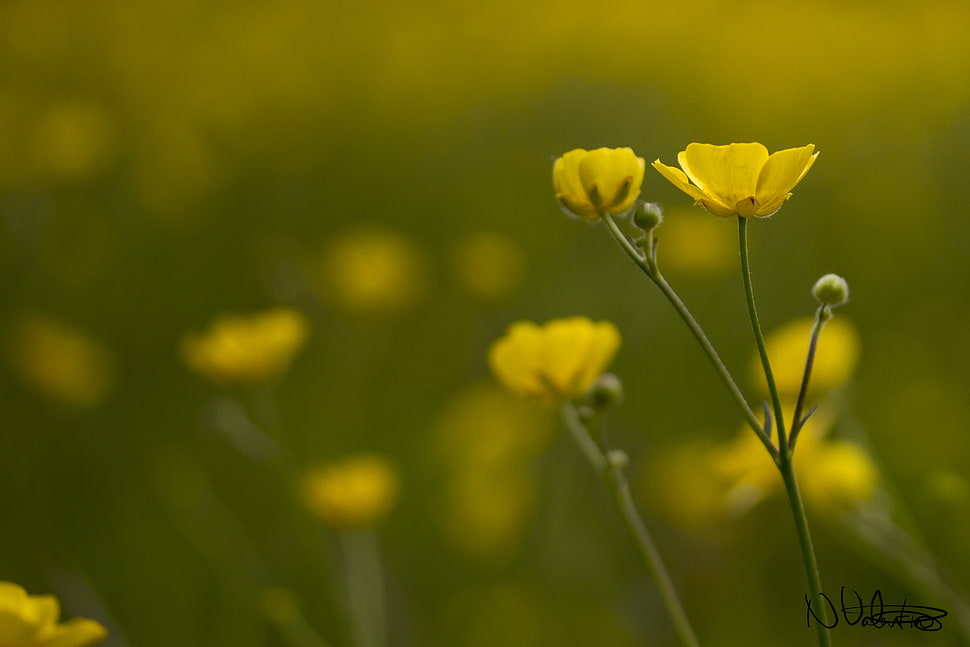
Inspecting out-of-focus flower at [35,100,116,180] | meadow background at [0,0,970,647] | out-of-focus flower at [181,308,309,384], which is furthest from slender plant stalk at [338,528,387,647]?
out-of-focus flower at [35,100,116,180]

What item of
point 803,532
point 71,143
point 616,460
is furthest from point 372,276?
point 803,532

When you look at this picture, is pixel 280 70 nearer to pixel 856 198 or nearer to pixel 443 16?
pixel 443 16

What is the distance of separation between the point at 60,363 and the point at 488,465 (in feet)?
3.53

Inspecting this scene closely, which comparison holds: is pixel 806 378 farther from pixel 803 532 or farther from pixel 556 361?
pixel 556 361

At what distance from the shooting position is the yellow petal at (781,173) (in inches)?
24.9

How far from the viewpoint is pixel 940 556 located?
1.49 meters

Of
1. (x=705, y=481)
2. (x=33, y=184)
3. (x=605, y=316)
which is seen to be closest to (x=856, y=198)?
(x=605, y=316)

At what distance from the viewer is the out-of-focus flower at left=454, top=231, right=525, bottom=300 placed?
7.91ft

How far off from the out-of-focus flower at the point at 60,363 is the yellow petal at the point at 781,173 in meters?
1.91

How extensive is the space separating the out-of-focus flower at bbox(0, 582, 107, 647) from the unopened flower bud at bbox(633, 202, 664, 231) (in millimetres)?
522

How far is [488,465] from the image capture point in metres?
2.01

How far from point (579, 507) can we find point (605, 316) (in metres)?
0.70

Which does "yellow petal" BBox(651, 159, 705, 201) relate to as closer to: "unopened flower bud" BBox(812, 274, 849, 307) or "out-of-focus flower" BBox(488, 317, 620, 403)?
"unopened flower bud" BBox(812, 274, 849, 307)
